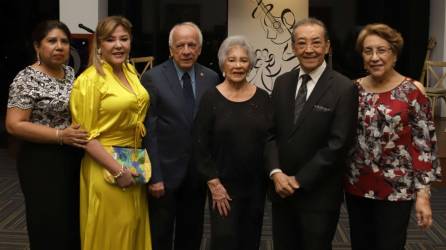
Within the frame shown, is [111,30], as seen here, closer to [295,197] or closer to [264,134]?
[264,134]

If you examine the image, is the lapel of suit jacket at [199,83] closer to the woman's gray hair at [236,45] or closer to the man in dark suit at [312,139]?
the woman's gray hair at [236,45]

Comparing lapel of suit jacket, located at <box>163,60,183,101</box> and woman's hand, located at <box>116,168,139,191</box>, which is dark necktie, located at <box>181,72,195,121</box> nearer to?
lapel of suit jacket, located at <box>163,60,183,101</box>

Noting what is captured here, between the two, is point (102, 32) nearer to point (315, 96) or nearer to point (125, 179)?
point (125, 179)

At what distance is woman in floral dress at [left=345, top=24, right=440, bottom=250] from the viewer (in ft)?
7.67

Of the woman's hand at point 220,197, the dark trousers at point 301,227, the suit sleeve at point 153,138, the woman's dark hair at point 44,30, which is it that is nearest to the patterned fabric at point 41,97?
the woman's dark hair at point 44,30

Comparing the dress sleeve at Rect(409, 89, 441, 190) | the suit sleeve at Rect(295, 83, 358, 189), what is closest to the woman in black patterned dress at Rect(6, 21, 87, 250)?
the suit sleeve at Rect(295, 83, 358, 189)

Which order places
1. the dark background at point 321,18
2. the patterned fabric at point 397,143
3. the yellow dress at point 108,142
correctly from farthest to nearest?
the dark background at point 321,18
the yellow dress at point 108,142
the patterned fabric at point 397,143

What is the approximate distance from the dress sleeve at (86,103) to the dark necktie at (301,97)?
2.94 ft

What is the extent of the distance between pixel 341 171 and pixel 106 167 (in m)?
1.09

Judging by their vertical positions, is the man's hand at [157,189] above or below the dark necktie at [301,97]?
below

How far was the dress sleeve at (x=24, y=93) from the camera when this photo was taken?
2428mm

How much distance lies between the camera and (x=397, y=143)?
2355 mm

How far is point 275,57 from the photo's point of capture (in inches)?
320

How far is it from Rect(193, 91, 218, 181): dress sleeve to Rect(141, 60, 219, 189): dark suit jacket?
14 cm
